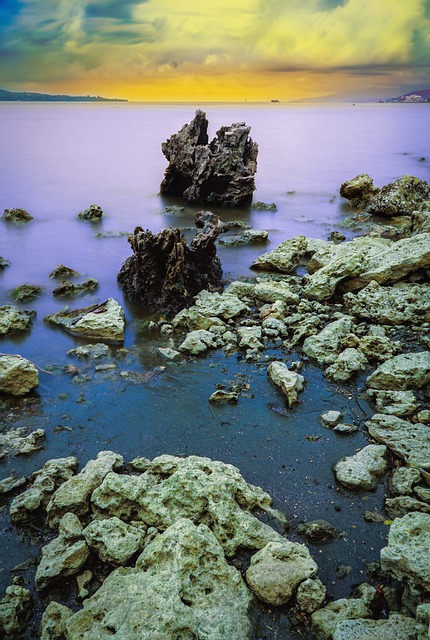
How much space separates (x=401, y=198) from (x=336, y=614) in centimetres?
1442

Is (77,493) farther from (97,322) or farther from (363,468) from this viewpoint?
(97,322)

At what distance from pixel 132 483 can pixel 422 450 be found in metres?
2.92

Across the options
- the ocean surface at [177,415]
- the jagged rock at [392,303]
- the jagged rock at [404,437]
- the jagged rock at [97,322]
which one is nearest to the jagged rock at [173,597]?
the ocean surface at [177,415]

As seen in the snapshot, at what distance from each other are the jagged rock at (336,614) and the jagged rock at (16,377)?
14.3 feet

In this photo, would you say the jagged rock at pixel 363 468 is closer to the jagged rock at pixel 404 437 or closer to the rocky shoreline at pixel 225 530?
the rocky shoreline at pixel 225 530

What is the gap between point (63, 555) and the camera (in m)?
3.71

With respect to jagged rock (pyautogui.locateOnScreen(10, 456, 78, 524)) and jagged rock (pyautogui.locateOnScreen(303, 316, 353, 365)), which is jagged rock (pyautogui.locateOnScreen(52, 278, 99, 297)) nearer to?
jagged rock (pyautogui.locateOnScreen(303, 316, 353, 365))

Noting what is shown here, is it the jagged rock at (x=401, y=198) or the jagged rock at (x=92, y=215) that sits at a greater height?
the jagged rock at (x=401, y=198)

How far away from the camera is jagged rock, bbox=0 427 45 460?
16.5 ft

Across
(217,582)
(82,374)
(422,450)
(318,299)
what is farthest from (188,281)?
(217,582)

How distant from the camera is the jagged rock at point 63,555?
3.59 m

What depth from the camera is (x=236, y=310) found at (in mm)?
8062

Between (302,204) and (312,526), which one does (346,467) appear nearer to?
(312,526)

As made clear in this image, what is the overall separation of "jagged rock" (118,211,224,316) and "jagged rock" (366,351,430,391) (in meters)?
3.86
